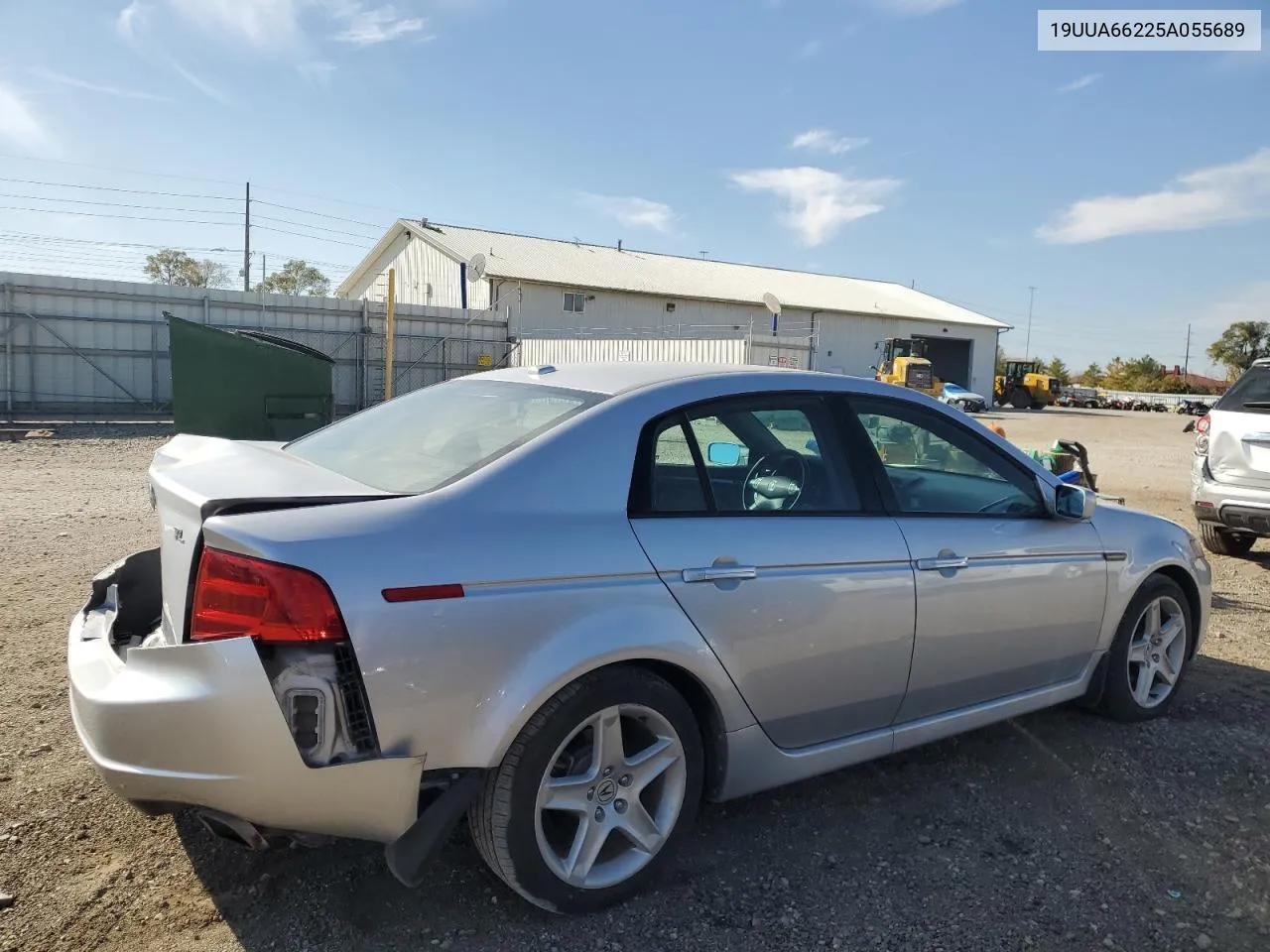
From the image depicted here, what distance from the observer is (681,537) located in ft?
8.57

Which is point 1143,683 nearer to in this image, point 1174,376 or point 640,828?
point 640,828

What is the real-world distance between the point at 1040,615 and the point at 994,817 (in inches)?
30.2

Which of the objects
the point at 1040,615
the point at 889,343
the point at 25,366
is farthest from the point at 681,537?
the point at 889,343

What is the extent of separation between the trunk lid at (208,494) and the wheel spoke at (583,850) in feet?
3.54

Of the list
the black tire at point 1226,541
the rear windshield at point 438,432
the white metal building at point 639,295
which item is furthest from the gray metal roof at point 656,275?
the rear windshield at point 438,432

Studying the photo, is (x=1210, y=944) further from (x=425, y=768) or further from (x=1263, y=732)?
(x=425, y=768)

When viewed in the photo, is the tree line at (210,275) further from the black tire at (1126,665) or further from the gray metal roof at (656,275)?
the black tire at (1126,665)

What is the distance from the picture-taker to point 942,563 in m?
3.13

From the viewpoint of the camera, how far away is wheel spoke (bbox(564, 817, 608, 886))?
250cm

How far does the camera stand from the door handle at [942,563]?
3.07 m

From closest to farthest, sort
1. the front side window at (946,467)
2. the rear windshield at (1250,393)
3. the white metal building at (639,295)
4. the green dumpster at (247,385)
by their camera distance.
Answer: the front side window at (946,467), the rear windshield at (1250,393), the green dumpster at (247,385), the white metal building at (639,295)

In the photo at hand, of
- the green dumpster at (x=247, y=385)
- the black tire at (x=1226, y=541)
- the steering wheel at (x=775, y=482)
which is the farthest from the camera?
the green dumpster at (x=247, y=385)

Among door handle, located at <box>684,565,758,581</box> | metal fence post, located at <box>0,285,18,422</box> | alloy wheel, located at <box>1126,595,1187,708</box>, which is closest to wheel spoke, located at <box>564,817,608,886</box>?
door handle, located at <box>684,565,758,581</box>

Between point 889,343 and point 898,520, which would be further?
point 889,343
